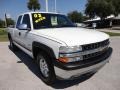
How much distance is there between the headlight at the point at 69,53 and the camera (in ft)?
13.0

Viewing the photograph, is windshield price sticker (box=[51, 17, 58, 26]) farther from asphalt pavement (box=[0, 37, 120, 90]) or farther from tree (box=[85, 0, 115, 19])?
tree (box=[85, 0, 115, 19])

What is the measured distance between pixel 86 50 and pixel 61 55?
60 centimetres

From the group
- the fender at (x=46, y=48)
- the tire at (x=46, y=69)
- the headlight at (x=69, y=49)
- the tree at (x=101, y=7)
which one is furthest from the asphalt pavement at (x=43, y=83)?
the tree at (x=101, y=7)

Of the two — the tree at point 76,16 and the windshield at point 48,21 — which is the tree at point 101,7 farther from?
the windshield at point 48,21

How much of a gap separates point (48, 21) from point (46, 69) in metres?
1.81

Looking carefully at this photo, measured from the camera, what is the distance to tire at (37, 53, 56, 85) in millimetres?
4457

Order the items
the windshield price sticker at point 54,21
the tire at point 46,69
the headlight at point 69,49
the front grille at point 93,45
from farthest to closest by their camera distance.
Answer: the windshield price sticker at point 54,21 → the tire at point 46,69 → the front grille at point 93,45 → the headlight at point 69,49

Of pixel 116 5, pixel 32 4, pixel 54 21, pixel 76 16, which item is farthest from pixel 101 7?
pixel 54 21

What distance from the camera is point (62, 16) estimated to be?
6.72 metres

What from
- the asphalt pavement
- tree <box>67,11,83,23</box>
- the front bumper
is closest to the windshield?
the asphalt pavement

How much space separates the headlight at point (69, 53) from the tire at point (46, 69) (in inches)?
21.3

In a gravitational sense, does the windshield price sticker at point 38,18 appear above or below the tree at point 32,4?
below

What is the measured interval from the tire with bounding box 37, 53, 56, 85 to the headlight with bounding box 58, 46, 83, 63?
54 centimetres

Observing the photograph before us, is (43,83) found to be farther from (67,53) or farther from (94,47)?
(94,47)
